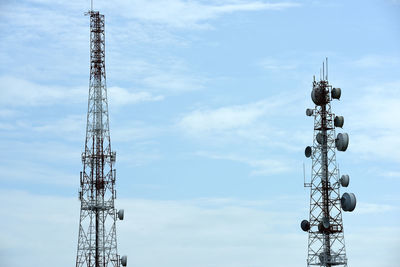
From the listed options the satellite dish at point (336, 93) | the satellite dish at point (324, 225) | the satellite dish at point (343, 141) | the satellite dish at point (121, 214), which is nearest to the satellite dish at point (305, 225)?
the satellite dish at point (324, 225)

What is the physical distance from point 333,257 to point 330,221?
4.50m

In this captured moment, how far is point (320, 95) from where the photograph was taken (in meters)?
125

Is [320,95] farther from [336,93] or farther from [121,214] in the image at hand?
[121,214]

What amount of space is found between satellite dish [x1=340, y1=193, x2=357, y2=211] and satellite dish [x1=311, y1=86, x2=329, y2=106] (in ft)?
42.0

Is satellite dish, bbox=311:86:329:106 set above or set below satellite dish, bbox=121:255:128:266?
above

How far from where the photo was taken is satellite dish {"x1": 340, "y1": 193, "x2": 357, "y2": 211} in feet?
390

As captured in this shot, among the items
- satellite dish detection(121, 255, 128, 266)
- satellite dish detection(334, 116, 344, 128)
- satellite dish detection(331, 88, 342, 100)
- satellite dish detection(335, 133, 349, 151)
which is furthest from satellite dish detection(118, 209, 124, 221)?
satellite dish detection(331, 88, 342, 100)

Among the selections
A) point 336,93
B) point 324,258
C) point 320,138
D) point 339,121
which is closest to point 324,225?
point 324,258

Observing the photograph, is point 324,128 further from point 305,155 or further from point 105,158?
point 105,158

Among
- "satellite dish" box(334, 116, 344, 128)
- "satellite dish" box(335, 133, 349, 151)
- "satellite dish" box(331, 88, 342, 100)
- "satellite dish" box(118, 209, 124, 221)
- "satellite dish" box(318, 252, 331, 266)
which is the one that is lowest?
"satellite dish" box(318, 252, 331, 266)

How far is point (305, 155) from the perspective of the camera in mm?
124812

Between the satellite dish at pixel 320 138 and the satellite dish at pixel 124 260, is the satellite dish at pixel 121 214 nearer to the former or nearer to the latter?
the satellite dish at pixel 124 260

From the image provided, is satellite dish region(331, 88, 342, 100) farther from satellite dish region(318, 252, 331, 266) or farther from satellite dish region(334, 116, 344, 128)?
satellite dish region(318, 252, 331, 266)

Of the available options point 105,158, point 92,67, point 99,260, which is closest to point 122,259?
point 99,260
